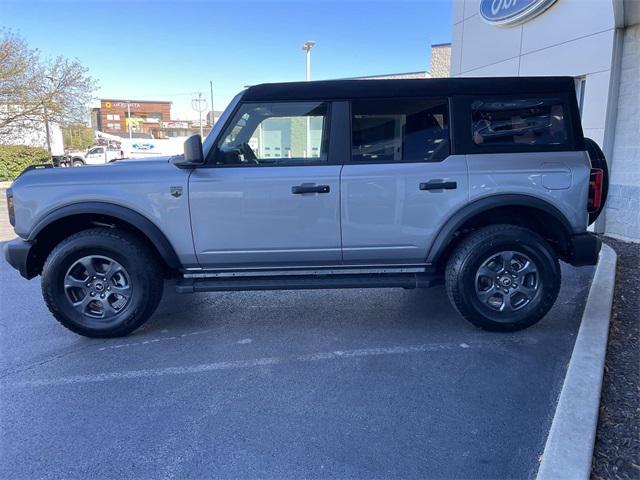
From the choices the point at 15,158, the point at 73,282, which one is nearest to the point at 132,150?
the point at 15,158

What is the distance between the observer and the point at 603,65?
22.9 feet

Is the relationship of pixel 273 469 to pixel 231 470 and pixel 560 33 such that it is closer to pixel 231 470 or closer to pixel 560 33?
pixel 231 470

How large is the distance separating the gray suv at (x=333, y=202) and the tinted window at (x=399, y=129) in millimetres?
11

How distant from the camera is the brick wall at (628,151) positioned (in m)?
6.70

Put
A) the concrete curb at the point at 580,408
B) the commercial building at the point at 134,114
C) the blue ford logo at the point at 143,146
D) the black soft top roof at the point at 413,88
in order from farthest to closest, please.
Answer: the commercial building at the point at 134,114 → the blue ford logo at the point at 143,146 → the black soft top roof at the point at 413,88 → the concrete curb at the point at 580,408

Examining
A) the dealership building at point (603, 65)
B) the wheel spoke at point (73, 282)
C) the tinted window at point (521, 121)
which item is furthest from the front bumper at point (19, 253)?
the dealership building at point (603, 65)

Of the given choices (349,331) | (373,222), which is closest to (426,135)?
(373,222)

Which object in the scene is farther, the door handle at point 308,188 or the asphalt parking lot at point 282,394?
the door handle at point 308,188

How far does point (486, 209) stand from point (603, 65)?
5.00 m

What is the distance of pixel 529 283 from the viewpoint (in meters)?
3.88

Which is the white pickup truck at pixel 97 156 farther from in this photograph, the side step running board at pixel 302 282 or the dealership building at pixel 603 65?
the side step running board at pixel 302 282

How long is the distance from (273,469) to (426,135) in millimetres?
2781

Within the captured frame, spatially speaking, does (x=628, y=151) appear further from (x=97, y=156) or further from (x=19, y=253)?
(x=97, y=156)

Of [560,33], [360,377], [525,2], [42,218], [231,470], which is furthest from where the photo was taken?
[525,2]
